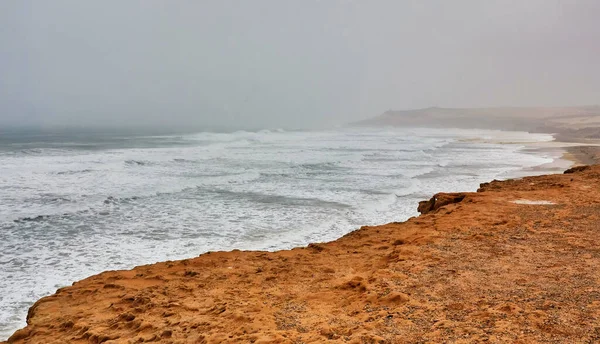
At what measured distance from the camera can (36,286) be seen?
278 inches

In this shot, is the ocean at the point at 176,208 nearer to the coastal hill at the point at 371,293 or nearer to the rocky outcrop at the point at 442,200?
the rocky outcrop at the point at 442,200

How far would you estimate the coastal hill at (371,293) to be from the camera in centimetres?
394

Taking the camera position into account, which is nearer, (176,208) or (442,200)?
(442,200)

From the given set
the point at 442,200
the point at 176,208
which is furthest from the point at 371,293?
the point at 176,208

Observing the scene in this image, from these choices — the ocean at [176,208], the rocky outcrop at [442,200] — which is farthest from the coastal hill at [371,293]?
the rocky outcrop at [442,200]

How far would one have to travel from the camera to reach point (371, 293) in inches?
191

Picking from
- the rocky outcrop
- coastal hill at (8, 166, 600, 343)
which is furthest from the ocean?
coastal hill at (8, 166, 600, 343)

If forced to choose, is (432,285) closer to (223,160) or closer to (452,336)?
(452,336)

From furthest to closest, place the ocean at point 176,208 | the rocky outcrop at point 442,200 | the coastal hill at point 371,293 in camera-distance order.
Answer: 1. the rocky outcrop at point 442,200
2. the ocean at point 176,208
3. the coastal hill at point 371,293

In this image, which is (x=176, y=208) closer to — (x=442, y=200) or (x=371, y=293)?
(x=442, y=200)

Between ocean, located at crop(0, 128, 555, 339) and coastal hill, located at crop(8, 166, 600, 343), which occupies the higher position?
coastal hill, located at crop(8, 166, 600, 343)

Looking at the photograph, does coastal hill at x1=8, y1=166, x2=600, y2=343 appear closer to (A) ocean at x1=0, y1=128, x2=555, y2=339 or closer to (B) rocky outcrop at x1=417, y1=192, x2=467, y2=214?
(A) ocean at x1=0, y1=128, x2=555, y2=339

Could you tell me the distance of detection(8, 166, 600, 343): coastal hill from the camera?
12.9ft

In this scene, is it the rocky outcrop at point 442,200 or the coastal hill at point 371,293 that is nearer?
the coastal hill at point 371,293
